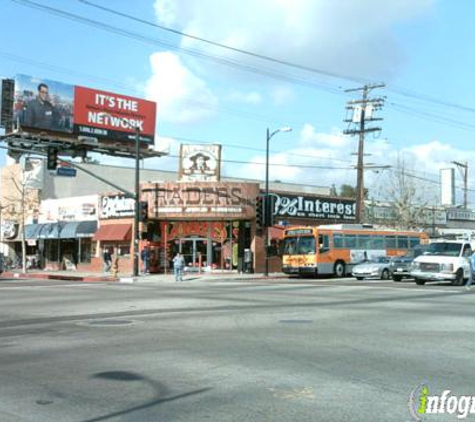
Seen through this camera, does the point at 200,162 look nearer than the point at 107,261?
No

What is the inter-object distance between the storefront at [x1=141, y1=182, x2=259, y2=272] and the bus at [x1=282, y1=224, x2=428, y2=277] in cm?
367

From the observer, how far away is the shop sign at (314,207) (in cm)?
4591

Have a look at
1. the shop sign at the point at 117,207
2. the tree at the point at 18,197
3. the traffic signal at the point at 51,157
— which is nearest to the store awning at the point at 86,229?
the shop sign at the point at 117,207

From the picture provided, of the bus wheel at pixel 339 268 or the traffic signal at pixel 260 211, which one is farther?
the traffic signal at pixel 260 211

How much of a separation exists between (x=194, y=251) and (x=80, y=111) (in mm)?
23080

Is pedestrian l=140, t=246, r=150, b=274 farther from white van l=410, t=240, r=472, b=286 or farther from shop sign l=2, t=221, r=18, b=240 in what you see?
white van l=410, t=240, r=472, b=286

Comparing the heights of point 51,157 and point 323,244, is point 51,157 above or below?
above

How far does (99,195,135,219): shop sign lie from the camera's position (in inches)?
1769

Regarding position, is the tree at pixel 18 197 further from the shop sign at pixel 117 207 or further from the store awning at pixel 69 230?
the shop sign at pixel 117 207

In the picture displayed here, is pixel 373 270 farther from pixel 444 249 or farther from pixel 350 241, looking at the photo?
pixel 444 249

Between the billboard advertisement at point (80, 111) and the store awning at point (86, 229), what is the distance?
9612 mm

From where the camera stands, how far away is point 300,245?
1533 inches

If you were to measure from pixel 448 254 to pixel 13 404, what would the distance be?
81.4 feet

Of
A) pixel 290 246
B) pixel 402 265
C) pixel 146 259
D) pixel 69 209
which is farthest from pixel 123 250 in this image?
pixel 402 265
